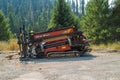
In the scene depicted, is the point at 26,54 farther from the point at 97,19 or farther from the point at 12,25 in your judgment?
the point at 12,25

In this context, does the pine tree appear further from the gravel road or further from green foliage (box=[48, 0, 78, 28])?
the gravel road

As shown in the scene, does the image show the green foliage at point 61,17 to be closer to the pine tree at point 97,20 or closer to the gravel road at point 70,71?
the pine tree at point 97,20

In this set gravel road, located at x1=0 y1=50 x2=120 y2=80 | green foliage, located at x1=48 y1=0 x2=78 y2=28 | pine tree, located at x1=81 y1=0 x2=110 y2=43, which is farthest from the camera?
green foliage, located at x1=48 y1=0 x2=78 y2=28

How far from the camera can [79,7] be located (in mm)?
164000

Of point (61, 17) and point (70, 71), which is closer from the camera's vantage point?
point (70, 71)

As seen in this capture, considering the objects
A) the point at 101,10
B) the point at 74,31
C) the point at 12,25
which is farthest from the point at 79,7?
the point at 74,31

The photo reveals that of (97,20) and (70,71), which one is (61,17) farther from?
(70,71)

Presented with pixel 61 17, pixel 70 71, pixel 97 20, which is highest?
pixel 61 17

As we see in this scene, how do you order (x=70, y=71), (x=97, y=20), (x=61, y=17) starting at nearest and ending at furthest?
(x=70, y=71) < (x=97, y=20) < (x=61, y=17)

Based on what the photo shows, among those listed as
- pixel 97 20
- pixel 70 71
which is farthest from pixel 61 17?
pixel 70 71

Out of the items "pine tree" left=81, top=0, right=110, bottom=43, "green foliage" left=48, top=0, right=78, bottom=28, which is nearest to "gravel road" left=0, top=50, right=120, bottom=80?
"pine tree" left=81, top=0, right=110, bottom=43

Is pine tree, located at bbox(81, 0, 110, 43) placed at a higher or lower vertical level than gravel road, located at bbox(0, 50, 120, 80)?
higher

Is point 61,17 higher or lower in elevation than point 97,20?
higher

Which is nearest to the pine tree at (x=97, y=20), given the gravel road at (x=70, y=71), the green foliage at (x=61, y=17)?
the green foliage at (x=61, y=17)
